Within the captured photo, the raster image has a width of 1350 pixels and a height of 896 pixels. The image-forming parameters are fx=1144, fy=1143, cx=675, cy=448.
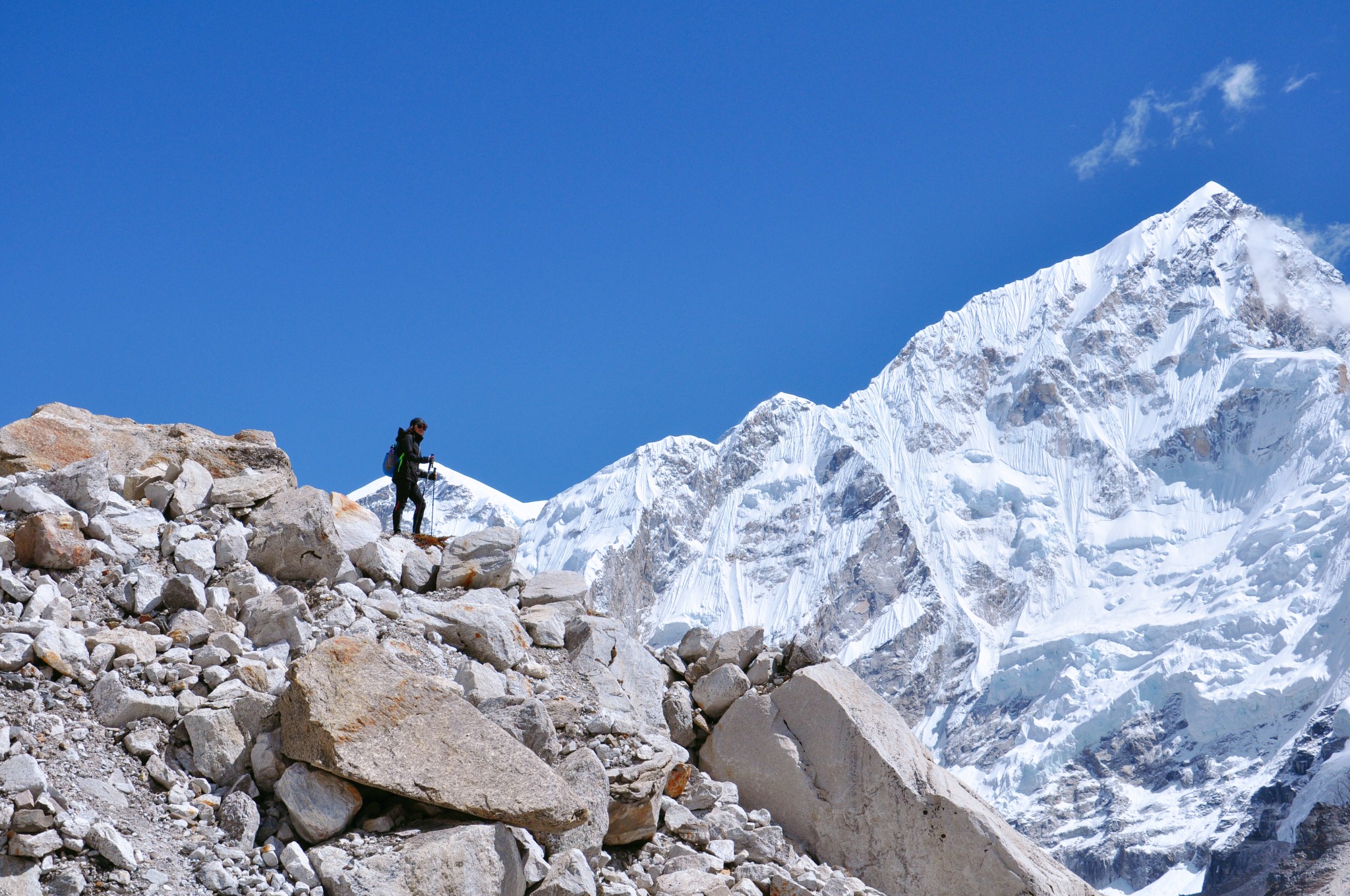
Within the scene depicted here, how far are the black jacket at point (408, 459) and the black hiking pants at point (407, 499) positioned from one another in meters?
0.05

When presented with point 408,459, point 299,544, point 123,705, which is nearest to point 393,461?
A: point 408,459

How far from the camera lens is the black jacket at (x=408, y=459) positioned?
18.0m

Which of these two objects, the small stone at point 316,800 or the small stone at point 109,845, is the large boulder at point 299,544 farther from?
the small stone at point 109,845

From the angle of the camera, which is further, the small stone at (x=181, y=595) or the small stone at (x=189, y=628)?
the small stone at (x=181, y=595)

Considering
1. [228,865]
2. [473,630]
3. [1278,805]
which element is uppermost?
[1278,805]

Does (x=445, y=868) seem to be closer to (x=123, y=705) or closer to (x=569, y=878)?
(x=569, y=878)

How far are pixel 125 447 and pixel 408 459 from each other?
4.06m

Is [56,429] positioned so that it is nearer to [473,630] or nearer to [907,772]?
[473,630]

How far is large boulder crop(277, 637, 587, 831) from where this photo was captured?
393 inches

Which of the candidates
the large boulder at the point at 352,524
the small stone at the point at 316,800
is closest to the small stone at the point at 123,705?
the small stone at the point at 316,800

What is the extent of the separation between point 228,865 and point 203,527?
597 cm

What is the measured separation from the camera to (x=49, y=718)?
31.8ft

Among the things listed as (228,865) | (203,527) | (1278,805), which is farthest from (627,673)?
(1278,805)

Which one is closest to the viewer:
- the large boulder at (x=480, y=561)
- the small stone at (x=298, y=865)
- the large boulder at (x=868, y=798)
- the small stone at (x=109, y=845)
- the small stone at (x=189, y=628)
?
the small stone at (x=109, y=845)
